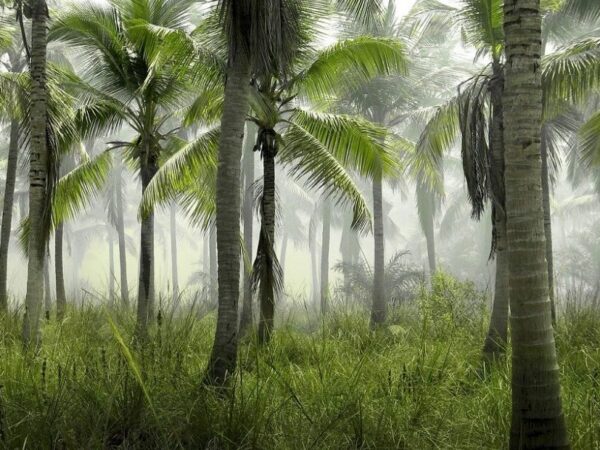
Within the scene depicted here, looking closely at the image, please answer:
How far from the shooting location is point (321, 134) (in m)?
10.5

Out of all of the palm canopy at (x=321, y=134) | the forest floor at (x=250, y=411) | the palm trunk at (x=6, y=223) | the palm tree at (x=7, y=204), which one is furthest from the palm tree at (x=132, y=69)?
the forest floor at (x=250, y=411)

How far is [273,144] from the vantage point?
1012cm

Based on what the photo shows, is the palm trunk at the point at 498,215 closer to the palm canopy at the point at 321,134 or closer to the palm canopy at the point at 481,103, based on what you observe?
the palm canopy at the point at 481,103

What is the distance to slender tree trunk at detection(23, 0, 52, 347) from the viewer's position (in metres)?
8.02

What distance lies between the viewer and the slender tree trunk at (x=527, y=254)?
3.72 metres

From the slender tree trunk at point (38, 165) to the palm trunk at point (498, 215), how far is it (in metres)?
6.18

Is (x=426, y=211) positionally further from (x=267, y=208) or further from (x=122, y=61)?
(x=122, y=61)

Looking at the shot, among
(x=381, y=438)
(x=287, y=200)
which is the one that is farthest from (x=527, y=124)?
(x=287, y=200)

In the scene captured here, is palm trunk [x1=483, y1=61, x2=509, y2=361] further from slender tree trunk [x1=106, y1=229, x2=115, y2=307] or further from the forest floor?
slender tree trunk [x1=106, y1=229, x2=115, y2=307]

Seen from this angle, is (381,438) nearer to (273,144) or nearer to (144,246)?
(273,144)

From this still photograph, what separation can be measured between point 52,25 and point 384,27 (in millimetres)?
10038

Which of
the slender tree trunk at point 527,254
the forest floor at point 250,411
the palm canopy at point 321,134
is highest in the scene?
the palm canopy at point 321,134

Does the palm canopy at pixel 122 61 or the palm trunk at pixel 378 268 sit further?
the palm trunk at pixel 378 268

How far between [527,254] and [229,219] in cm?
354
